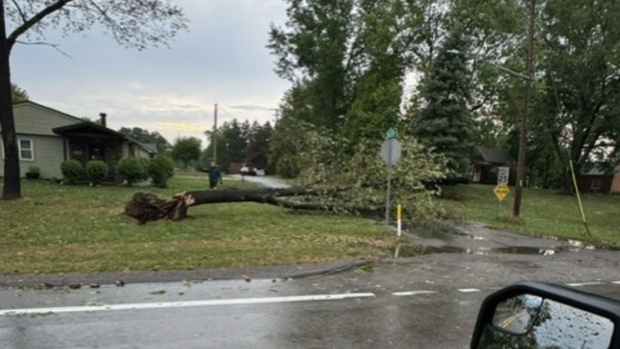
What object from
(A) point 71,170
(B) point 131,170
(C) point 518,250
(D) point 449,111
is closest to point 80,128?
(A) point 71,170

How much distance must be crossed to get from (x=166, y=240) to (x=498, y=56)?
98.5ft

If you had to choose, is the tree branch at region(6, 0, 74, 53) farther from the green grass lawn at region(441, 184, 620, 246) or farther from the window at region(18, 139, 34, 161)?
the green grass lawn at region(441, 184, 620, 246)

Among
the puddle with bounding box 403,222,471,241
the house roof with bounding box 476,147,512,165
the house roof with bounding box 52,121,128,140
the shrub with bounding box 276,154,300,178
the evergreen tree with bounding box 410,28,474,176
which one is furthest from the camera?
the house roof with bounding box 476,147,512,165

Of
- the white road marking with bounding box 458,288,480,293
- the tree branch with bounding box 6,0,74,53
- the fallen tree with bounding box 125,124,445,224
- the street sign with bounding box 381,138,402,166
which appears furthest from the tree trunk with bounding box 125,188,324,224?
the tree branch with bounding box 6,0,74,53

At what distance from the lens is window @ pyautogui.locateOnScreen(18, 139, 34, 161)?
2709 cm

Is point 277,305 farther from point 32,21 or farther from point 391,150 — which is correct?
point 32,21

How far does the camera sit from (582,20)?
33594 mm

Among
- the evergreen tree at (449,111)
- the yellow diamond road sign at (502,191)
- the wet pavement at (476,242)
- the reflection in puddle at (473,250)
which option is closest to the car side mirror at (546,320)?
the reflection in puddle at (473,250)

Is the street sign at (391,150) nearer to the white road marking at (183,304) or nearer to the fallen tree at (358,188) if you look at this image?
the fallen tree at (358,188)

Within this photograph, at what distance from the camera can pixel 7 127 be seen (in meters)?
17.5

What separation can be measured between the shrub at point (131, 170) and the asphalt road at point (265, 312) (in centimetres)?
2097

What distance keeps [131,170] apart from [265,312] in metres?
22.8

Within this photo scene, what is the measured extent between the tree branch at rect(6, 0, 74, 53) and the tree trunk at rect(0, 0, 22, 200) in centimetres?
31

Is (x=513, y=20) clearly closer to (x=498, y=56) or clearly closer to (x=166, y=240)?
(x=498, y=56)
